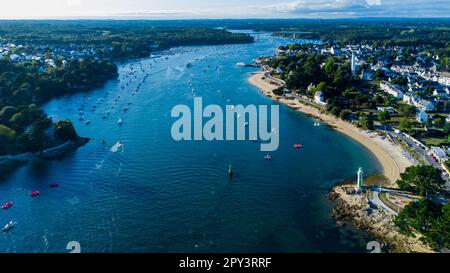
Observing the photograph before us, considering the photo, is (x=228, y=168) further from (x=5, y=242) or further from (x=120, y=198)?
(x=5, y=242)

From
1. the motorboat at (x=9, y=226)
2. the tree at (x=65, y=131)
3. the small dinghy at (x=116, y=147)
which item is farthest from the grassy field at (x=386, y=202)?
the tree at (x=65, y=131)

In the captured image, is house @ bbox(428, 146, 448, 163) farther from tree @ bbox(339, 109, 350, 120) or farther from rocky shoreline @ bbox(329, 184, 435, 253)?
tree @ bbox(339, 109, 350, 120)

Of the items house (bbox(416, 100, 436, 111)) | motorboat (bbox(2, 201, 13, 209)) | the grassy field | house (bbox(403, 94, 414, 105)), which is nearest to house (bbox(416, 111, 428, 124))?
house (bbox(416, 100, 436, 111))

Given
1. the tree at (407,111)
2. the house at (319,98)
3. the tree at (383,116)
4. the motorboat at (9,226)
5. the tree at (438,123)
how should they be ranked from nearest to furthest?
the motorboat at (9,226) → the tree at (438,123) → the tree at (383,116) → the tree at (407,111) → the house at (319,98)

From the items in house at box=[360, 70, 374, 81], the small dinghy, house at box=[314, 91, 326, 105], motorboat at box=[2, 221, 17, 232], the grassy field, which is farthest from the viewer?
house at box=[360, 70, 374, 81]

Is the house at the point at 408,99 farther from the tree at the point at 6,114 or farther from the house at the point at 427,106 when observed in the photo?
the tree at the point at 6,114

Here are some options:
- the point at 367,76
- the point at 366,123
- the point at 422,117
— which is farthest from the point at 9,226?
the point at 367,76
